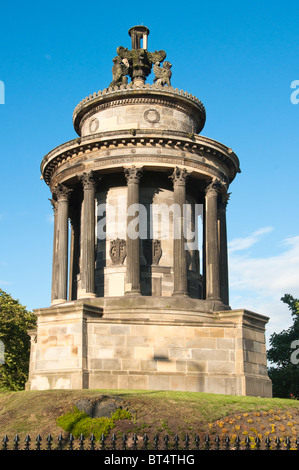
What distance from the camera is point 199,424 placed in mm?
17984

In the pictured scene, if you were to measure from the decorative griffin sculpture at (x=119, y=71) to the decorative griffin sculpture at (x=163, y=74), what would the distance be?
1.78 meters

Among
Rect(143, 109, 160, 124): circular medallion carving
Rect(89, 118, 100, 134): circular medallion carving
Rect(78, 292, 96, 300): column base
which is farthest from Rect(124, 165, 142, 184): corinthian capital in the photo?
Rect(78, 292, 96, 300): column base

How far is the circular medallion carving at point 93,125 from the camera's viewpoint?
3619 cm

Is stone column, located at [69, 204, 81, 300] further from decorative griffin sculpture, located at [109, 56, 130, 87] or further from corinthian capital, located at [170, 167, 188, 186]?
corinthian capital, located at [170, 167, 188, 186]

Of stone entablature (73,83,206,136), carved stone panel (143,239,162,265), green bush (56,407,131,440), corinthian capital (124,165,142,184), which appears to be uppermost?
stone entablature (73,83,206,136)

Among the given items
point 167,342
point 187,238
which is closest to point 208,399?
point 167,342

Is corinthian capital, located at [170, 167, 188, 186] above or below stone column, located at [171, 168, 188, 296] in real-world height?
above

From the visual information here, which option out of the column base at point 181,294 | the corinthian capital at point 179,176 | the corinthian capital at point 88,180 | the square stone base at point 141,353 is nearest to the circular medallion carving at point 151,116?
the corinthian capital at point 179,176

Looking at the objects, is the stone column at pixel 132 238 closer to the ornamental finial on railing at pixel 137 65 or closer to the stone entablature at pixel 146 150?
the stone entablature at pixel 146 150

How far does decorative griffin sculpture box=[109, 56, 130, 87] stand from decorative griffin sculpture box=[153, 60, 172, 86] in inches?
70.0

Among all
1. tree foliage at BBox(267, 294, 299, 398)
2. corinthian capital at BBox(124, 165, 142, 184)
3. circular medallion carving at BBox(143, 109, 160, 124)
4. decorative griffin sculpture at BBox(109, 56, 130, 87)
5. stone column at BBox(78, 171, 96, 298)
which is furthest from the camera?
tree foliage at BBox(267, 294, 299, 398)

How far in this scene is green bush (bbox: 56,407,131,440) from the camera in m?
17.2

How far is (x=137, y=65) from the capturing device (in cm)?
3734
